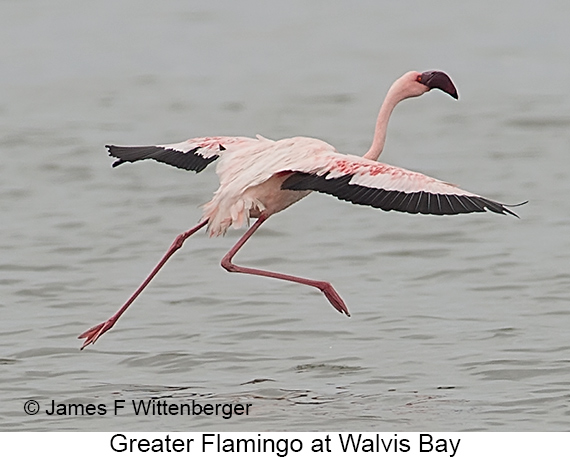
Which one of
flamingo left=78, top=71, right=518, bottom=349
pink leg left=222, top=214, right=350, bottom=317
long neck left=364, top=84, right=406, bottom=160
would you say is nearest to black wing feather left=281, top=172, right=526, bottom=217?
flamingo left=78, top=71, right=518, bottom=349

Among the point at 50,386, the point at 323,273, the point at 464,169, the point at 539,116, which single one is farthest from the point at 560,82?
the point at 50,386

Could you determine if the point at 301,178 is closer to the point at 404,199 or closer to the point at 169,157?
the point at 404,199

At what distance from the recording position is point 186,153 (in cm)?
1198

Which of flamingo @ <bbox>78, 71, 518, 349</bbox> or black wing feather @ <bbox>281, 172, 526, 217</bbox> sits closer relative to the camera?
black wing feather @ <bbox>281, 172, 526, 217</bbox>

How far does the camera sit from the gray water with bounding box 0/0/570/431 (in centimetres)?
1103

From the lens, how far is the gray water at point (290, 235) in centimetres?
1103

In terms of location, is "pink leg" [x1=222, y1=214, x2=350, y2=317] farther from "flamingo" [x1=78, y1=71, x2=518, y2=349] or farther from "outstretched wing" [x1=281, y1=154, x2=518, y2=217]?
"outstretched wing" [x1=281, y1=154, x2=518, y2=217]

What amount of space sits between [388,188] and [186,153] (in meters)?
2.55

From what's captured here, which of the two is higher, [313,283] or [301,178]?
[301,178]

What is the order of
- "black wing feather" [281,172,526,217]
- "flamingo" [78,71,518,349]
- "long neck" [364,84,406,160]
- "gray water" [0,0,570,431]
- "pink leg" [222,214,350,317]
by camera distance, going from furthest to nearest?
"long neck" [364,84,406,160] < "pink leg" [222,214,350,317] < "gray water" [0,0,570,431] < "flamingo" [78,71,518,349] < "black wing feather" [281,172,526,217]

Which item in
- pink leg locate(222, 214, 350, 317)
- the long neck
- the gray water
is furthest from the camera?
the long neck

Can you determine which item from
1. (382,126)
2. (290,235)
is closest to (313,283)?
(382,126)

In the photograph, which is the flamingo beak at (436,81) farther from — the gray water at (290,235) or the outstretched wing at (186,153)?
the gray water at (290,235)

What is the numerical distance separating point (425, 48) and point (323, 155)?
2033 cm
